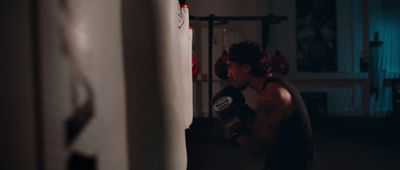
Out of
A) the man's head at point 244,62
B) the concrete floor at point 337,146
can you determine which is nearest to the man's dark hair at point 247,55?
the man's head at point 244,62

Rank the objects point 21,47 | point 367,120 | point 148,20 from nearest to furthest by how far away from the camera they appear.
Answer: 1. point 21,47
2. point 148,20
3. point 367,120

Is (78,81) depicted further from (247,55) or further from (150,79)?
(247,55)

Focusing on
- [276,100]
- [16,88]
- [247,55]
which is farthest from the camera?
[247,55]

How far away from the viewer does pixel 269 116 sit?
1.78 meters

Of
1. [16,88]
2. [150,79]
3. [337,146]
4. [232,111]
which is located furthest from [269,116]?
[337,146]

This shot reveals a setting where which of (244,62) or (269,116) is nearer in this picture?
(269,116)

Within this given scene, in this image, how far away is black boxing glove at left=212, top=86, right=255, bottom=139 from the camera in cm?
200

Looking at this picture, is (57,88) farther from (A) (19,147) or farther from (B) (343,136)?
(B) (343,136)

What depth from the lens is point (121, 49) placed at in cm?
45

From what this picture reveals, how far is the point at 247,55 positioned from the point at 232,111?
335 millimetres

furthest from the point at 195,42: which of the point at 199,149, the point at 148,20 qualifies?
the point at 148,20

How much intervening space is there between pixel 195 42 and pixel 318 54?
219 cm

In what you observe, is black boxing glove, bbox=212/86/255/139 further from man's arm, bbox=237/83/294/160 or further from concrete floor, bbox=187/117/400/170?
concrete floor, bbox=187/117/400/170

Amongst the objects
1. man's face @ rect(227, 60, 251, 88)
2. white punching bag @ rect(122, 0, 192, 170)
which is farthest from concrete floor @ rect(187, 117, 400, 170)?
white punching bag @ rect(122, 0, 192, 170)
